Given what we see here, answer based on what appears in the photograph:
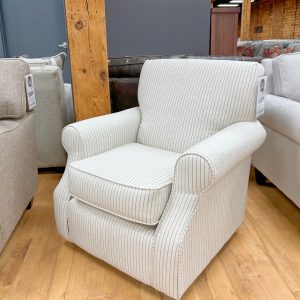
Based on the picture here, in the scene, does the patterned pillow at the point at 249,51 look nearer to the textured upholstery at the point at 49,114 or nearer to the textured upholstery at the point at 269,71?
the textured upholstery at the point at 269,71

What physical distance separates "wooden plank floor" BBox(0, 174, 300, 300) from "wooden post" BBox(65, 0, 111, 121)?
2.32 feet

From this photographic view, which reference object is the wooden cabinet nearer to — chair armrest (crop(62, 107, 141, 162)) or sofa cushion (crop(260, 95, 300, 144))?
sofa cushion (crop(260, 95, 300, 144))

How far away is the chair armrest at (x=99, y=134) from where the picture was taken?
5.19 feet

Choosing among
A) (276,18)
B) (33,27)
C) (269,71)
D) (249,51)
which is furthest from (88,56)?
(276,18)

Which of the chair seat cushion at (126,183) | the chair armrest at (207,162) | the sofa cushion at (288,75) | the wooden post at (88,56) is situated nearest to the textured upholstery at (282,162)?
the sofa cushion at (288,75)

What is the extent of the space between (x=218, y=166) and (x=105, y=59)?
1011mm

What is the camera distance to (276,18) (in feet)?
39.3

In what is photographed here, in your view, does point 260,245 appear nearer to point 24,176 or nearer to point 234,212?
point 234,212

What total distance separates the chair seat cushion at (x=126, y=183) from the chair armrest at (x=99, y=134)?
0.07 m

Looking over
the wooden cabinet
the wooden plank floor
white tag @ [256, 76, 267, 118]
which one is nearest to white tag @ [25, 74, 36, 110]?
the wooden plank floor

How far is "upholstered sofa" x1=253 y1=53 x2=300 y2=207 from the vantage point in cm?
174

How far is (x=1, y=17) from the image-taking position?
4.73 m

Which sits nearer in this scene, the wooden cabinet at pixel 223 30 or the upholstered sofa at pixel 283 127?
the upholstered sofa at pixel 283 127

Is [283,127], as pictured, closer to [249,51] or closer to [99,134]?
[99,134]
